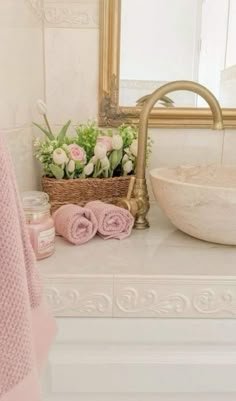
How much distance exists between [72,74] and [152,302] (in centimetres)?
68

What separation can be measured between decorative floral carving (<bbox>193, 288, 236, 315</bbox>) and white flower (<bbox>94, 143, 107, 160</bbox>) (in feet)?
1.37

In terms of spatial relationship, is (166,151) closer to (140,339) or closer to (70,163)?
(70,163)

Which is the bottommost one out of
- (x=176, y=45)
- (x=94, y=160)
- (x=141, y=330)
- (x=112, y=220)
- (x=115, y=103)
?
(x=141, y=330)

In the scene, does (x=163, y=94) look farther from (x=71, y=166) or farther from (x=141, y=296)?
(x=141, y=296)

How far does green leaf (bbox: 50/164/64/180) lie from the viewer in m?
0.94

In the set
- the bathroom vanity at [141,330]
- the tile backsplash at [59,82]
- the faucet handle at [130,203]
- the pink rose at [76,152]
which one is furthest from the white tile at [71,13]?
the bathroom vanity at [141,330]

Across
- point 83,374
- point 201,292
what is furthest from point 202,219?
point 83,374

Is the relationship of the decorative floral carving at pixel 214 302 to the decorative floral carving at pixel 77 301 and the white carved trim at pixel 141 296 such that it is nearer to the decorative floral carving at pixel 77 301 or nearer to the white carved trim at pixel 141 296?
the white carved trim at pixel 141 296

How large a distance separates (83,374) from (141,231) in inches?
13.5

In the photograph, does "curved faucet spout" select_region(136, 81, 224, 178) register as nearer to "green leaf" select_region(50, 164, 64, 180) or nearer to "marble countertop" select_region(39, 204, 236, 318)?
"green leaf" select_region(50, 164, 64, 180)

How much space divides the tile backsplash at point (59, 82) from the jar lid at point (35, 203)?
0.57ft

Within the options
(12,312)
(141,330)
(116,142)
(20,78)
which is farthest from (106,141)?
(12,312)

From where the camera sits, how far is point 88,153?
992 mm

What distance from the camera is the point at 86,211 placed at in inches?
32.8
